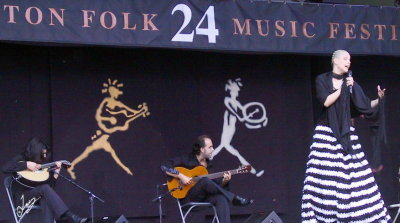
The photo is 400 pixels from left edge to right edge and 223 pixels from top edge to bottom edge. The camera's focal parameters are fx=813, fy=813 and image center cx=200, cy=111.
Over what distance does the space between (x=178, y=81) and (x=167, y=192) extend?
1.51m

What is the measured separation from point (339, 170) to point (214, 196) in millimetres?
1950

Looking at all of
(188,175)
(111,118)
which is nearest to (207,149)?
(188,175)

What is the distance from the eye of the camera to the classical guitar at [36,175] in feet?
28.2

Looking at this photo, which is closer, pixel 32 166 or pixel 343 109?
pixel 343 109

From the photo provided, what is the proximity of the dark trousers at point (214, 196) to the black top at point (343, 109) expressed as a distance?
1706 mm

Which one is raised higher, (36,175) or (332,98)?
(332,98)

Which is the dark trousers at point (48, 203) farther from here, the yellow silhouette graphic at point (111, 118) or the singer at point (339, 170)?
the singer at point (339, 170)

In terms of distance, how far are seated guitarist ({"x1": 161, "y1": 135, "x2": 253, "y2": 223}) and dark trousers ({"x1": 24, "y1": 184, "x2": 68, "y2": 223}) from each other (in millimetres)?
1291

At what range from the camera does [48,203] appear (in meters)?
8.43

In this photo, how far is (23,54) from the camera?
935 centimetres

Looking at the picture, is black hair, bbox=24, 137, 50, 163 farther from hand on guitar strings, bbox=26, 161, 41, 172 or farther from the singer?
the singer

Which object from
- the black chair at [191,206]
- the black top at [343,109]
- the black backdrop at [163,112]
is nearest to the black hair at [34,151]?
the black backdrop at [163,112]

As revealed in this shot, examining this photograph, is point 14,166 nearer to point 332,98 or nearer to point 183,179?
point 183,179

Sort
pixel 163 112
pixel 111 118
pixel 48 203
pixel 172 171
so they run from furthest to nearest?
pixel 163 112, pixel 111 118, pixel 172 171, pixel 48 203
